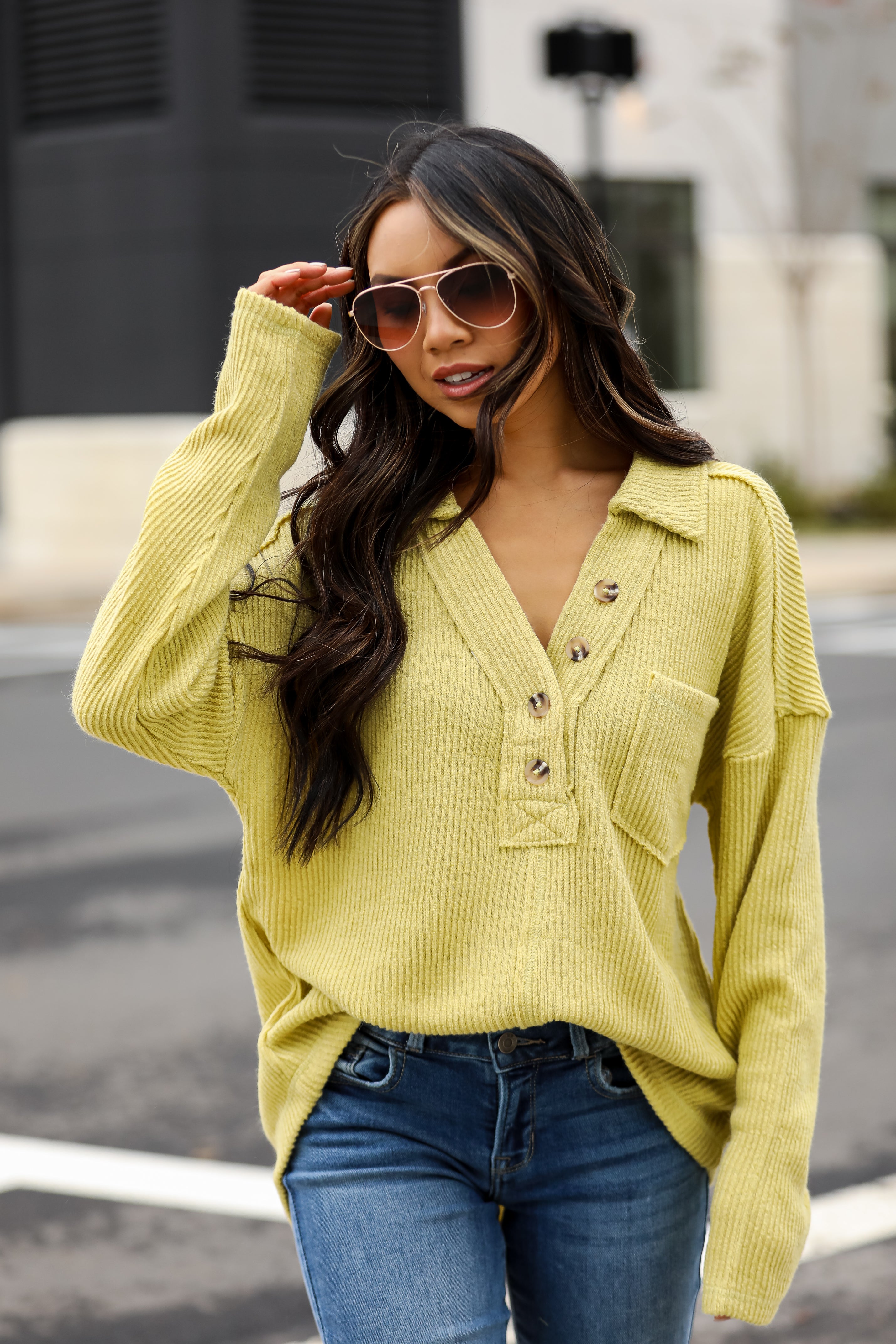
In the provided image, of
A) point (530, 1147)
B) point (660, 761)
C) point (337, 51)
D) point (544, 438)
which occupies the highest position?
point (337, 51)

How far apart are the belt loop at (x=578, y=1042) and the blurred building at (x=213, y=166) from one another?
15.7 meters

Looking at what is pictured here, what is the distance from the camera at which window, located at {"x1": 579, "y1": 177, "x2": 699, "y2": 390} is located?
2444 cm

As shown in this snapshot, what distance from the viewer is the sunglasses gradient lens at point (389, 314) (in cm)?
222

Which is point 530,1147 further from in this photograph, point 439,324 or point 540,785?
point 439,324

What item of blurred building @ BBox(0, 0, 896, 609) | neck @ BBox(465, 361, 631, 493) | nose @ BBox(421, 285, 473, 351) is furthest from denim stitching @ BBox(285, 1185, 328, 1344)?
blurred building @ BBox(0, 0, 896, 609)

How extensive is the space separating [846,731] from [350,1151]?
8.32 m

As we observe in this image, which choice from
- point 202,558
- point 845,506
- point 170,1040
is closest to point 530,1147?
point 202,558

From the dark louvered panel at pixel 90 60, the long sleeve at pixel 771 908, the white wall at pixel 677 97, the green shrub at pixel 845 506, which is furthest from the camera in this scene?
the green shrub at pixel 845 506

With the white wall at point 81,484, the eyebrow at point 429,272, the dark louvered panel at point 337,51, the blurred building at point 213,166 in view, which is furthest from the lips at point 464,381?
the dark louvered panel at point 337,51

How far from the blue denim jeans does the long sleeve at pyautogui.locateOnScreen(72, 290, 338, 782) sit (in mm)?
485

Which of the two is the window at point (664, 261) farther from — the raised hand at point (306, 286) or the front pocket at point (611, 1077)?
the front pocket at point (611, 1077)

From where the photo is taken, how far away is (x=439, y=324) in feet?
7.20

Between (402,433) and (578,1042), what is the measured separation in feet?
Result: 2.82

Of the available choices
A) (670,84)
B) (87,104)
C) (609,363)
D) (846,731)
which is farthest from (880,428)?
(609,363)
